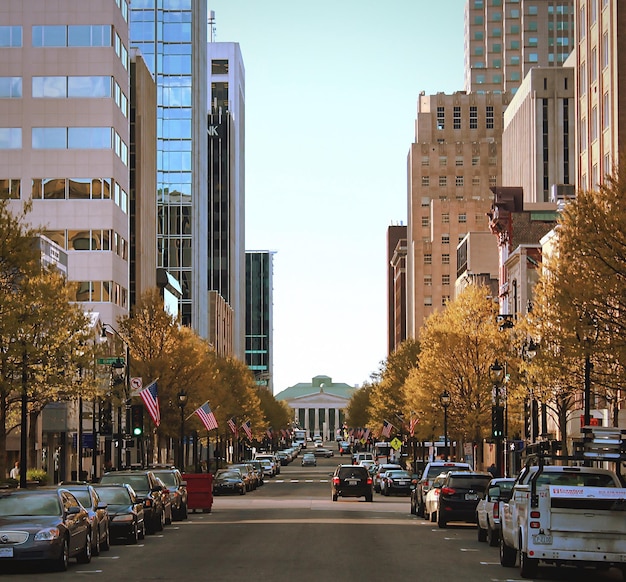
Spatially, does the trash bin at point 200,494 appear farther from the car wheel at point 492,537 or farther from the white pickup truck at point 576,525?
the white pickup truck at point 576,525

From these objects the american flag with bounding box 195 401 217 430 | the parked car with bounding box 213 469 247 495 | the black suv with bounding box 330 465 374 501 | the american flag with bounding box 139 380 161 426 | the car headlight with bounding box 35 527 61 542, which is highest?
the american flag with bounding box 139 380 161 426

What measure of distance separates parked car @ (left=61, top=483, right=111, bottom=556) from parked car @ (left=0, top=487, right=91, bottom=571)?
119 cm

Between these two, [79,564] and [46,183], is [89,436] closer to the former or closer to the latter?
[46,183]

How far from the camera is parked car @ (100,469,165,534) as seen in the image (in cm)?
3769

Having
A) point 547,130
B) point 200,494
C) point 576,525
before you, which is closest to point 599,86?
point 200,494

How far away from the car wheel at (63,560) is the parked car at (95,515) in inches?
127

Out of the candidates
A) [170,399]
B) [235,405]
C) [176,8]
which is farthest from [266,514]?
[176,8]

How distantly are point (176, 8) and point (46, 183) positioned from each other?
71090 mm

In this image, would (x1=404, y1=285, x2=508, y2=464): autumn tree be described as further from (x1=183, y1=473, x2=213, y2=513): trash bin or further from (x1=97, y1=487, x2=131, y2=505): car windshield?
(x1=97, y1=487, x2=131, y2=505): car windshield

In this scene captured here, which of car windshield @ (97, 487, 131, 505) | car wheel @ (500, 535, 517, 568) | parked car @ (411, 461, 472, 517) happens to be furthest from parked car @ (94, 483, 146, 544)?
parked car @ (411, 461, 472, 517)

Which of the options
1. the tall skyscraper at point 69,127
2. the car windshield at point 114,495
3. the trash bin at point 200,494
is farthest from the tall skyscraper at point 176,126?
the car windshield at point 114,495

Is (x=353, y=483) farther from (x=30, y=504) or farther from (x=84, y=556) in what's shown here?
(x=30, y=504)

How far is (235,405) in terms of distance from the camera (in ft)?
391

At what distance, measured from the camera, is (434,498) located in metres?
42.1
